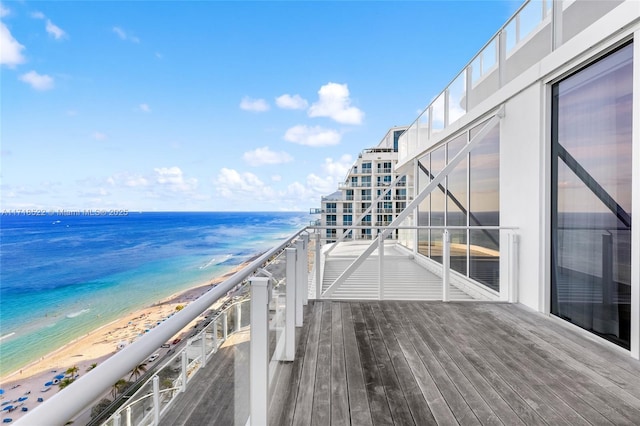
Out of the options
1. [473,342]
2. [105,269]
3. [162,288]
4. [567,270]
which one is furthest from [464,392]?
[105,269]

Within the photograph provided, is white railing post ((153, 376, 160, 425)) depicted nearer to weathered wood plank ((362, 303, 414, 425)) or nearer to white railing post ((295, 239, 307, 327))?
weathered wood plank ((362, 303, 414, 425))

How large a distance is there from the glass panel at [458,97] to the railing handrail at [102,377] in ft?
18.0

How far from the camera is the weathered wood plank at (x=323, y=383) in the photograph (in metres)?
1.73

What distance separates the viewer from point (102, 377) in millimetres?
490

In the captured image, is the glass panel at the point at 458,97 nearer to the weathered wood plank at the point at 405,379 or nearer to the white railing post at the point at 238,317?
the weathered wood plank at the point at 405,379

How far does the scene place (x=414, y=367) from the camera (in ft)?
7.44

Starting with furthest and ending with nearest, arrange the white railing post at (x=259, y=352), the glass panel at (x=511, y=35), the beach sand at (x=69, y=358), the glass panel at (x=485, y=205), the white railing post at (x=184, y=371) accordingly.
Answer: the beach sand at (x=69, y=358)
the glass panel at (x=485, y=205)
the glass panel at (x=511, y=35)
the white railing post at (x=259, y=352)
the white railing post at (x=184, y=371)

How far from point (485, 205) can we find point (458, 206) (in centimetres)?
86

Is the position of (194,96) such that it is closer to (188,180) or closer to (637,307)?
(188,180)

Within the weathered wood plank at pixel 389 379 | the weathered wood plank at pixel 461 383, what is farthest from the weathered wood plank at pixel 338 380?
the weathered wood plank at pixel 461 383

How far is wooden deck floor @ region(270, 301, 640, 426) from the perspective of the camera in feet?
5.71

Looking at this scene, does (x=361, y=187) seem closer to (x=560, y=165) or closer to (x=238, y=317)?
(x=560, y=165)

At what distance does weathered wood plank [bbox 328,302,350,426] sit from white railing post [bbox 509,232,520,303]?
2158 millimetres

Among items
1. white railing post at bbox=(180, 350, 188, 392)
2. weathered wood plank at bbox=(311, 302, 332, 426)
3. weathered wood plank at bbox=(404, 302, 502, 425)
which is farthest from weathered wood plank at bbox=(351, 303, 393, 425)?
white railing post at bbox=(180, 350, 188, 392)
